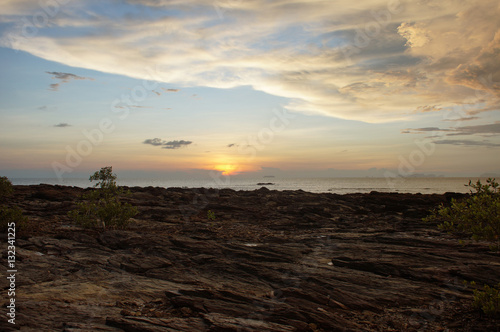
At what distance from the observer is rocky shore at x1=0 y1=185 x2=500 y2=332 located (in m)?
6.79

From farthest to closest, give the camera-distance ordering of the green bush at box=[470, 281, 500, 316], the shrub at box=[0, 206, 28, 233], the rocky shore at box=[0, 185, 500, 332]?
the shrub at box=[0, 206, 28, 233] < the green bush at box=[470, 281, 500, 316] < the rocky shore at box=[0, 185, 500, 332]

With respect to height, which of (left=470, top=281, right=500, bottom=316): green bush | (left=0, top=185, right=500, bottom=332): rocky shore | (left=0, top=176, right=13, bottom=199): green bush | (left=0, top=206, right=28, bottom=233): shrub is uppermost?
(left=0, top=176, right=13, bottom=199): green bush

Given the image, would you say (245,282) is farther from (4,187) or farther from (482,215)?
(4,187)

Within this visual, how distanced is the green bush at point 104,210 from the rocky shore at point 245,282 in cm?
180

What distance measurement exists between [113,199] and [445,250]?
661 inches

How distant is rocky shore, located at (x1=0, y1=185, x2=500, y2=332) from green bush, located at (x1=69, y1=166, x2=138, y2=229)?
1800mm

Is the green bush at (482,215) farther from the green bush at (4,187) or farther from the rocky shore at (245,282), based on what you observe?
the green bush at (4,187)

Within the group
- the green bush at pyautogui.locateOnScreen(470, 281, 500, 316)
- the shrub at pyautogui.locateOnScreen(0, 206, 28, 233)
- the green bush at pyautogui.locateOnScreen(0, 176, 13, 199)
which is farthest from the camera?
the green bush at pyautogui.locateOnScreen(0, 176, 13, 199)

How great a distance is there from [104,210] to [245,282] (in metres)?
10.2

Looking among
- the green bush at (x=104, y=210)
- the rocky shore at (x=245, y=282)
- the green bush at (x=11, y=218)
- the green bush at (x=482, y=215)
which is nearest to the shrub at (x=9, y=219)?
the green bush at (x=11, y=218)

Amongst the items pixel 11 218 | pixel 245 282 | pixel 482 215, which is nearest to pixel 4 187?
pixel 11 218

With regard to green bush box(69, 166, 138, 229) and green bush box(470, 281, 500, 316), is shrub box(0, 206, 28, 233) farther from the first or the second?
green bush box(470, 281, 500, 316)

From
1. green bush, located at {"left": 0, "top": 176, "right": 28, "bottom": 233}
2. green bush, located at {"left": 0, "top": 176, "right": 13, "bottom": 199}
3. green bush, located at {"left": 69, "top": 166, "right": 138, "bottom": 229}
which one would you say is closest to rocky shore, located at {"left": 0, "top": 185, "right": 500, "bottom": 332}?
green bush, located at {"left": 0, "top": 176, "right": 28, "bottom": 233}

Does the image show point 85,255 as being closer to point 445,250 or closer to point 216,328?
point 216,328
